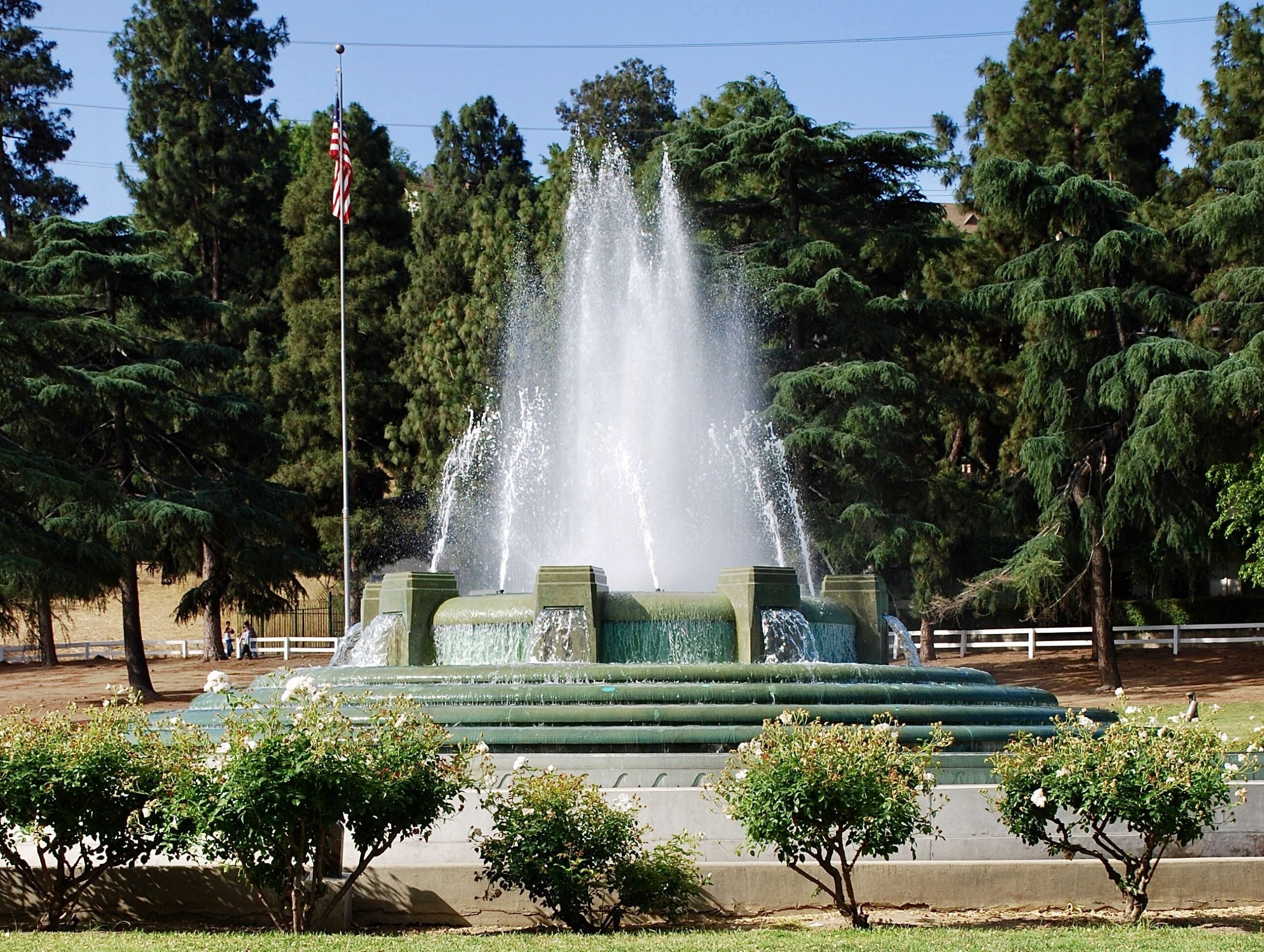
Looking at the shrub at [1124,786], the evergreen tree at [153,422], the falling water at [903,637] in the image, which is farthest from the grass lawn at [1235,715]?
the evergreen tree at [153,422]

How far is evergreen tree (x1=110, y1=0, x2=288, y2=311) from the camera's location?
48625 millimetres

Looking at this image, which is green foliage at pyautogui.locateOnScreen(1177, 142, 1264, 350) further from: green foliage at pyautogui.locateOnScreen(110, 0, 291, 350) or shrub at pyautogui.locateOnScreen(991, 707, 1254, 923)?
green foliage at pyautogui.locateOnScreen(110, 0, 291, 350)

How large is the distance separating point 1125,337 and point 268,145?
31665mm

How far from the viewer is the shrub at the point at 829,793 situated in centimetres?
866

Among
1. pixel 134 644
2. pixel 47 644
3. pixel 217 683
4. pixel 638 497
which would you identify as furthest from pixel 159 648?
pixel 217 683

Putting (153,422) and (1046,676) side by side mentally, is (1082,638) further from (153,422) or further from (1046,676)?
(153,422)

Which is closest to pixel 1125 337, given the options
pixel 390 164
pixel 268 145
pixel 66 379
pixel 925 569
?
pixel 925 569

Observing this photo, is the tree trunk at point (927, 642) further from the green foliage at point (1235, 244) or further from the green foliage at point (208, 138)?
the green foliage at point (208, 138)

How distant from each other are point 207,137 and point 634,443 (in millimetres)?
30386

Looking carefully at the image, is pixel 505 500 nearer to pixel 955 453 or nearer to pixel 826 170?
pixel 826 170

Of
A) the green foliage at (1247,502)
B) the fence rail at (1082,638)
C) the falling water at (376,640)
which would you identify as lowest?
the fence rail at (1082,638)

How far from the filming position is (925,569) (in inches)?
1344

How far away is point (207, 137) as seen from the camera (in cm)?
4916

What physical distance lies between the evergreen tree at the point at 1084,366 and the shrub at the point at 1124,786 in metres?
21.9
